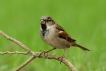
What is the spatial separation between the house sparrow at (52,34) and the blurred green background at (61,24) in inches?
20.3

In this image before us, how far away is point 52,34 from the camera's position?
218 inches

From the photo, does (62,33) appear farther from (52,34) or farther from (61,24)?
(61,24)

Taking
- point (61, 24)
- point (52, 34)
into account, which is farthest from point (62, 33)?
point (61, 24)

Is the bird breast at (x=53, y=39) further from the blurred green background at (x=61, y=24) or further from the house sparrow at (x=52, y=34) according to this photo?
the blurred green background at (x=61, y=24)

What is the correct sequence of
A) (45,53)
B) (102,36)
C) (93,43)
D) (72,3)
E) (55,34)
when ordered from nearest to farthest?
(45,53)
(55,34)
(93,43)
(102,36)
(72,3)

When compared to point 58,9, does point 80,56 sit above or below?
below

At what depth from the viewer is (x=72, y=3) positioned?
50.3ft

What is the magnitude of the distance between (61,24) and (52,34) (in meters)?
5.56

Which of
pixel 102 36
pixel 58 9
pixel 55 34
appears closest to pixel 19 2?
pixel 58 9

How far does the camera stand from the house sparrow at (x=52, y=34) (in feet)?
17.8

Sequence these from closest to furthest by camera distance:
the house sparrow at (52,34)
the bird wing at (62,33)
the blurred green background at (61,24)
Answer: the house sparrow at (52,34), the bird wing at (62,33), the blurred green background at (61,24)

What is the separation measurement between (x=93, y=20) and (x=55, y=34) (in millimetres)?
6473

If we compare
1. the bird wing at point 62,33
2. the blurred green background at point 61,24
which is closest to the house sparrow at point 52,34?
the bird wing at point 62,33

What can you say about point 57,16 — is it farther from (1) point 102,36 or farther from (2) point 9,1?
(1) point 102,36
